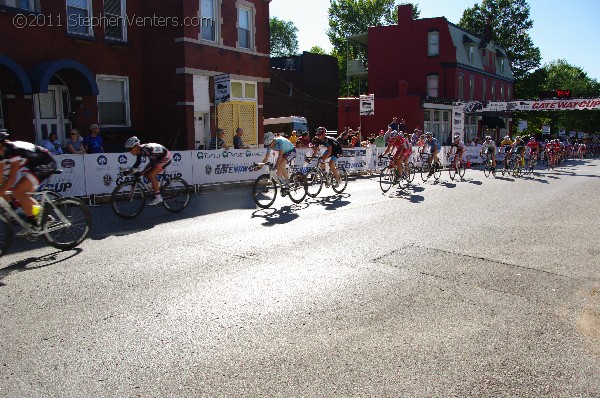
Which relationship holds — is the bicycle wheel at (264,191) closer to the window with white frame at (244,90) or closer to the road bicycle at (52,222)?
the road bicycle at (52,222)

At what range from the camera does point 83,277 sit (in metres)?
6.63

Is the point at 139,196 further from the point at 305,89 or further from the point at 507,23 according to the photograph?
the point at 507,23

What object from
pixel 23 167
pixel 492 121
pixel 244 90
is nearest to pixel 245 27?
pixel 244 90

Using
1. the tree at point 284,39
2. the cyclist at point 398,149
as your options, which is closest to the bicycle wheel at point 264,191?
the cyclist at point 398,149

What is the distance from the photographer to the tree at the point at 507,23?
65.2m

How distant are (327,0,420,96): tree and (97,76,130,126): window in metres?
55.2

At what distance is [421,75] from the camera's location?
47.4m

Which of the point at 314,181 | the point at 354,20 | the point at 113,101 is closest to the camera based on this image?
the point at 314,181

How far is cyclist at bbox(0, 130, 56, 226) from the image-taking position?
7.33m

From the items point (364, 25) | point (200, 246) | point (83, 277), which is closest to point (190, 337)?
point (83, 277)

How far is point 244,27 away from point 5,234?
19.0 m

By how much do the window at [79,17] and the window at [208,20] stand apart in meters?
4.68

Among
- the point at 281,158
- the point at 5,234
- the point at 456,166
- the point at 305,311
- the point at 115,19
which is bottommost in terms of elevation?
the point at 305,311

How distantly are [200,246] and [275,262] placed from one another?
1655 millimetres
